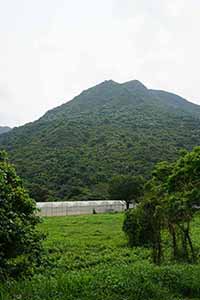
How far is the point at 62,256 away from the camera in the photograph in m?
16.8

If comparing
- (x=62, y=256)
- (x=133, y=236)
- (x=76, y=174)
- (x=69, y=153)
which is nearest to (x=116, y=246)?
(x=133, y=236)

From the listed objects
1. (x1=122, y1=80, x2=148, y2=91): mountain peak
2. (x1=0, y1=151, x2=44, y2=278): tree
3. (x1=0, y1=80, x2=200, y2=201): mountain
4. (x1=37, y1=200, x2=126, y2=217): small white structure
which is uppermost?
(x1=122, y1=80, x2=148, y2=91): mountain peak

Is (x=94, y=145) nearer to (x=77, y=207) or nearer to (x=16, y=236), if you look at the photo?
(x=77, y=207)

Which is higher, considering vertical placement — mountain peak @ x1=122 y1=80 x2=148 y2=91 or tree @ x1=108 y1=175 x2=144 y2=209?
mountain peak @ x1=122 y1=80 x2=148 y2=91

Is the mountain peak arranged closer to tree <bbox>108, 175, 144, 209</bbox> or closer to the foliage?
tree <bbox>108, 175, 144, 209</bbox>

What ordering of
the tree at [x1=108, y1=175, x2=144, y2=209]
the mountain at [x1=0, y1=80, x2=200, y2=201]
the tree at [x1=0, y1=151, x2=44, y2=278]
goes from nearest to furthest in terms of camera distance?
the tree at [x1=0, y1=151, x2=44, y2=278]
the tree at [x1=108, y1=175, x2=144, y2=209]
the mountain at [x1=0, y1=80, x2=200, y2=201]

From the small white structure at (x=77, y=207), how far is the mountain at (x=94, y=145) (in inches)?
215

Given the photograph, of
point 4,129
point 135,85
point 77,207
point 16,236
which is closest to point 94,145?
point 77,207

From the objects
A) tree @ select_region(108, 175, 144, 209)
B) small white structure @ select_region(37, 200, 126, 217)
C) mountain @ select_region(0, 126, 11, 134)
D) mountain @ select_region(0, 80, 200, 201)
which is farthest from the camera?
mountain @ select_region(0, 126, 11, 134)

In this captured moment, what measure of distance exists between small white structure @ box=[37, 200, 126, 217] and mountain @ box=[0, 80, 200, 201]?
5.47 m

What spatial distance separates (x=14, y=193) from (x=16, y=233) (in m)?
1.13

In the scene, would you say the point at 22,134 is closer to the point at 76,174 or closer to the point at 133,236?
the point at 76,174

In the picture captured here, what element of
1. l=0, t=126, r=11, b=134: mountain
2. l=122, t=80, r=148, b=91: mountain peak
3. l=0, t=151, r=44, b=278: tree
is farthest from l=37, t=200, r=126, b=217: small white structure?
l=0, t=126, r=11, b=134: mountain

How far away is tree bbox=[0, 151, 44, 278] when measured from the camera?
26.9ft
